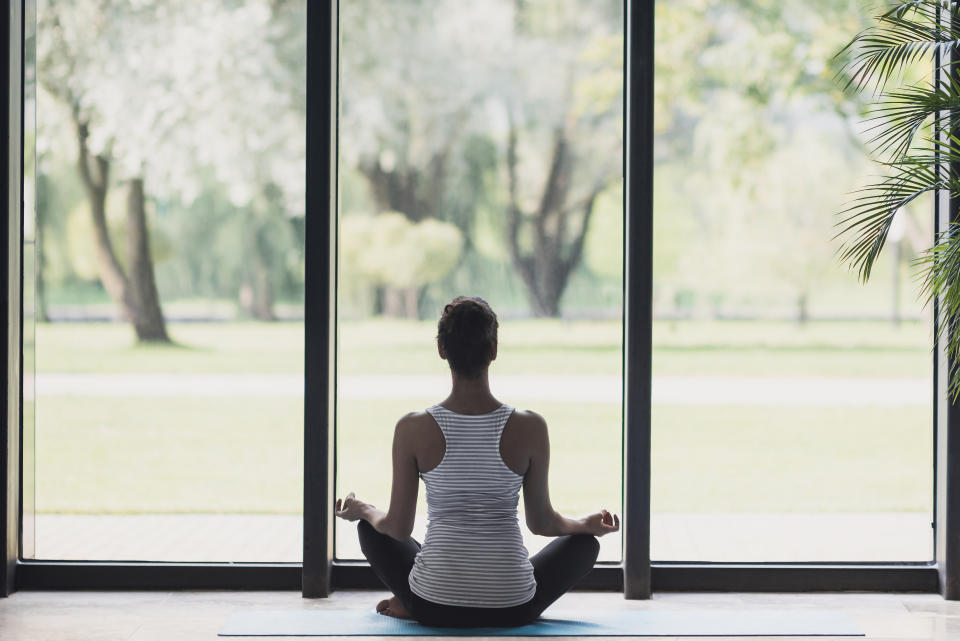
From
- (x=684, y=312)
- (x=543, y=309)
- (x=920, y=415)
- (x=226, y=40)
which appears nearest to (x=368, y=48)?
(x=226, y=40)

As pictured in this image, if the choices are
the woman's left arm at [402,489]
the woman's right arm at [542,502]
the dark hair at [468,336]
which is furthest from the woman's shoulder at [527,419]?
the woman's left arm at [402,489]

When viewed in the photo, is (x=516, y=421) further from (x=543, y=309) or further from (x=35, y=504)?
(x=35, y=504)

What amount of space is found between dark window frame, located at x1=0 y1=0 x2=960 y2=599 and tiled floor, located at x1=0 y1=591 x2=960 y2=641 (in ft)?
0.20

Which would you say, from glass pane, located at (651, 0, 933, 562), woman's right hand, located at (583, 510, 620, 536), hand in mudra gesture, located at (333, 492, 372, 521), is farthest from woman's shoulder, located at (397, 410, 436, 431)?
glass pane, located at (651, 0, 933, 562)

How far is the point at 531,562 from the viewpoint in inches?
118

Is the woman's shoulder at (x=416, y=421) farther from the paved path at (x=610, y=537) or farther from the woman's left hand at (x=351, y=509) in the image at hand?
the paved path at (x=610, y=537)

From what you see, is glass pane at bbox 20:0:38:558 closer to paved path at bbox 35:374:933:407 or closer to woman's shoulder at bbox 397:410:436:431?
paved path at bbox 35:374:933:407

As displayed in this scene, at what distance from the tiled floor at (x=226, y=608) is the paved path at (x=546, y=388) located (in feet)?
2.30

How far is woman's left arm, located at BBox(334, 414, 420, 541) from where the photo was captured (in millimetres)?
2934

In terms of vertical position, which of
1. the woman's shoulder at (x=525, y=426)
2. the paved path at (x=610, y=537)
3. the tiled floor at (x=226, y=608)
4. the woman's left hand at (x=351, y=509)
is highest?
the woman's shoulder at (x=525, y=426)

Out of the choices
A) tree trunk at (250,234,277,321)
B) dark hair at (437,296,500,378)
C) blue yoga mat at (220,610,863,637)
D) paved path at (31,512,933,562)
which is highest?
tree trunk at (250,234,277,321)

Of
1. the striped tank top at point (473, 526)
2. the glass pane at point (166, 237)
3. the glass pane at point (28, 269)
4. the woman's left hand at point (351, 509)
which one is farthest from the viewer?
the glass pane at point (166, 237)

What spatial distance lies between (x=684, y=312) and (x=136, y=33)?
7.27ft

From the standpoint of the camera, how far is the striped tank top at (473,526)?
287cm
